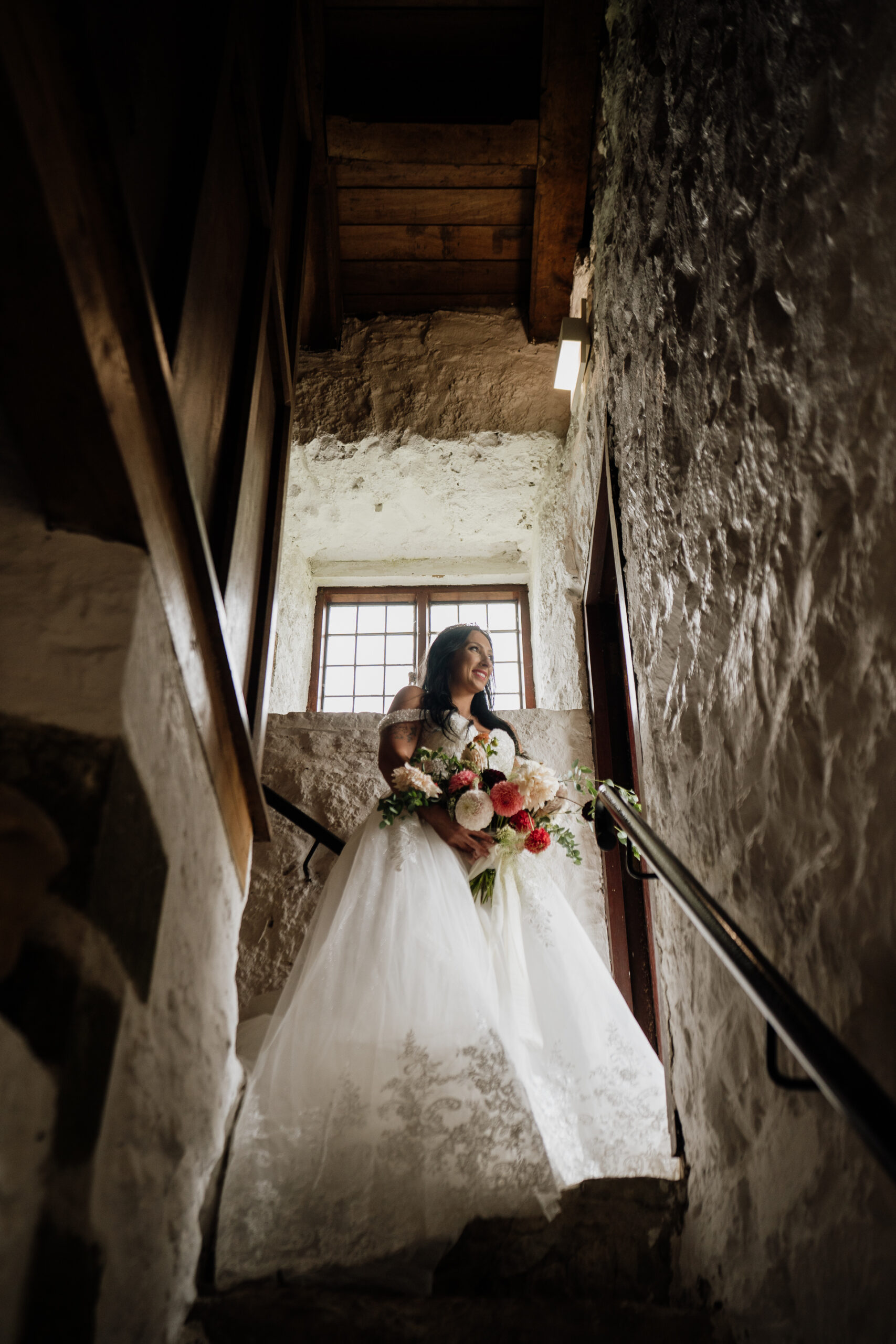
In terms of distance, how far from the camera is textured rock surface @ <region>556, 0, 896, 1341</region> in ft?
3.81

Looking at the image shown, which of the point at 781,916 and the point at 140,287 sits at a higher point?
the point at 140,287

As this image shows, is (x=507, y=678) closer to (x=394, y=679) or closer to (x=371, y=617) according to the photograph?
(x=394, y=679)

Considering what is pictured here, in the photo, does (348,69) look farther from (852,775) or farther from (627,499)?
(852,775)

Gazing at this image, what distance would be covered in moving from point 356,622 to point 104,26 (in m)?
4.98

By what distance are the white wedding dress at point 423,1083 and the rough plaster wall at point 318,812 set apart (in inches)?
35.4

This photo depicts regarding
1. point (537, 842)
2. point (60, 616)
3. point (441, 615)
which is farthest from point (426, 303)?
point (60, 616)

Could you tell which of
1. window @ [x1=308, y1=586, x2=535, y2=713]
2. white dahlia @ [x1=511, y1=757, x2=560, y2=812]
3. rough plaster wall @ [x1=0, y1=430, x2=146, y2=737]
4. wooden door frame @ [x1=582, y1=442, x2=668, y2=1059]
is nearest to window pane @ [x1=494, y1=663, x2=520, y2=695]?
window @ [x1=308, y1=586, x2=535, y2=713]

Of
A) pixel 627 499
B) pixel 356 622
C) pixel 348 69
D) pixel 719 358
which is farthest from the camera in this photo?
pixel 356 622

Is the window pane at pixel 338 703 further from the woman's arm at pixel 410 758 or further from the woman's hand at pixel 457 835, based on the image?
the woman's hand at pixel 457 835

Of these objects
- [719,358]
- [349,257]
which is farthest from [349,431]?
[719,358]

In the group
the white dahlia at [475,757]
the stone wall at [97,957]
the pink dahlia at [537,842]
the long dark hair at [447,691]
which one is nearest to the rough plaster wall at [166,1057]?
the stone wall at [97,957]

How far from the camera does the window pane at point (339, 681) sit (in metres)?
5.93

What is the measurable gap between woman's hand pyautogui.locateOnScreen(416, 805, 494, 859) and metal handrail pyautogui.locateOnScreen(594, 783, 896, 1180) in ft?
4.44

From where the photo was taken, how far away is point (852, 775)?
1.22 metres
